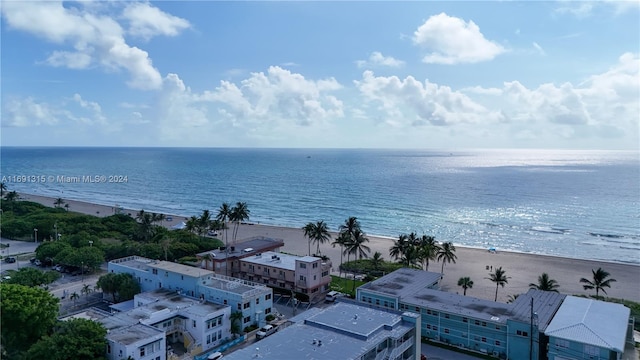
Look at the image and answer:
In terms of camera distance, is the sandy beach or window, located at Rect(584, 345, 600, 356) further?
the sandy beach

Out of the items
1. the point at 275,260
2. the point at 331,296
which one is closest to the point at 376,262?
the point at 331,296

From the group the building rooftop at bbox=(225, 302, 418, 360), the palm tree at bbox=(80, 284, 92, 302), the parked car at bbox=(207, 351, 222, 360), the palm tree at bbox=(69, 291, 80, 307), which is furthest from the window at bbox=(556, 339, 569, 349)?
the palm tree at bbox=(80, 284, 92, 302)

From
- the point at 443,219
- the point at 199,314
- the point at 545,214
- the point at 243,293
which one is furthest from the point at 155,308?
the point at 545,214

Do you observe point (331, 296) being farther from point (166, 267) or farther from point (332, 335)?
point (332, 335)

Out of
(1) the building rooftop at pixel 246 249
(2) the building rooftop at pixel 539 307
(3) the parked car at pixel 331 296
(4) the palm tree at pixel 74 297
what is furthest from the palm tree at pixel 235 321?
(2) the building rooftop at pixel 539 307

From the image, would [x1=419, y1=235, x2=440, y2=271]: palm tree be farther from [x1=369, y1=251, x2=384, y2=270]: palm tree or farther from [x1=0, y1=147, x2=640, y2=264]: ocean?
[x1=0, y1=147, x2=640, y2=264]: ocean

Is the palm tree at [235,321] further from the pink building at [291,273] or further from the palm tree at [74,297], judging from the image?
the palm tree at [74,297]
